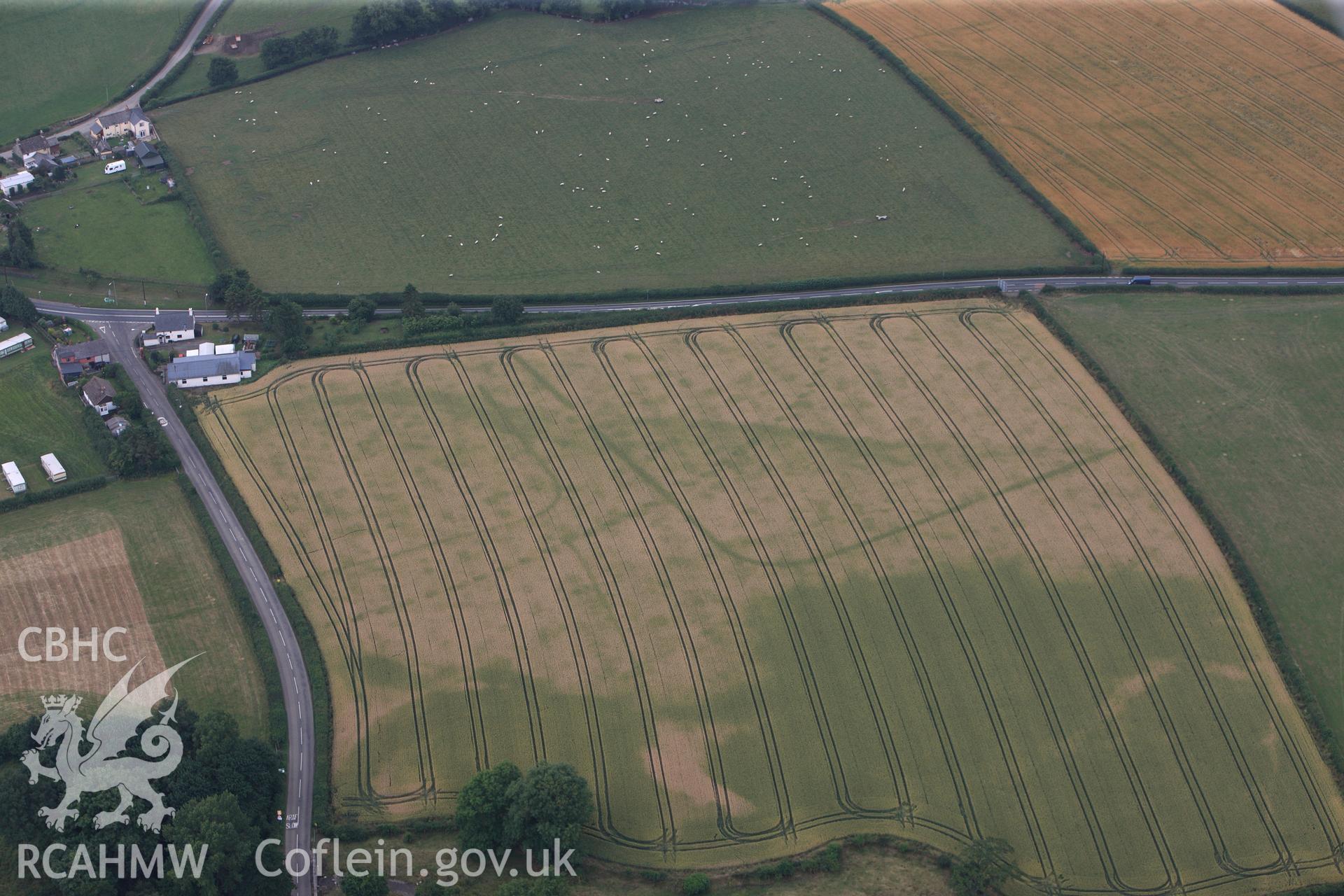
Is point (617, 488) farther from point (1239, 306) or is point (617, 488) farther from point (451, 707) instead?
point (1239, 306)

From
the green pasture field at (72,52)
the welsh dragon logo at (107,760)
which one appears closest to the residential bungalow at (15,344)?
the green pasture field at (72,52)

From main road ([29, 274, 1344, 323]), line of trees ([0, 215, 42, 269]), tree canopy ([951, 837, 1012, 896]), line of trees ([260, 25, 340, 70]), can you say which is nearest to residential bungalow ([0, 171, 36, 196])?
line of trees ([0, 215, 42, 269])

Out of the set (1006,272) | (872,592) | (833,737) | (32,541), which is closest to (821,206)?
(1006,272)

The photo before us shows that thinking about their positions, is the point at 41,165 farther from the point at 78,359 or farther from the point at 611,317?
the point at 611,317

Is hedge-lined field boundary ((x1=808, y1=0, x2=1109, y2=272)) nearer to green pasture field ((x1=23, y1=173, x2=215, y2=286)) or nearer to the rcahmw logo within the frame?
green pasture field ((x1=23, y1=173, x2=215, y2=286))

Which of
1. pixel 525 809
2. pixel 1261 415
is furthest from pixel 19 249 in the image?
pixel 1261 415

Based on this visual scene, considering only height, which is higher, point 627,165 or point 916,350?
point 627,165

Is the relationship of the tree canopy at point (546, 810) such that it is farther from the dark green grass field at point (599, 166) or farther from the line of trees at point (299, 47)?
the line of trees at point (299, 47)
